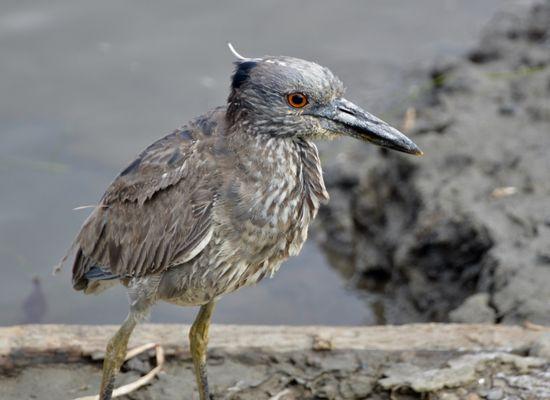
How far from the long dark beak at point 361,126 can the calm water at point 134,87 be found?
2.83 meters

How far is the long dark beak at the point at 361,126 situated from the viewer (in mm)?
4367

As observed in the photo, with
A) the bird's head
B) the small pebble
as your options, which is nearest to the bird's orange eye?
the bird's head

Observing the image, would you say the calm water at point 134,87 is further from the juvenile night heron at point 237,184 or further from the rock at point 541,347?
the juvenile night heron at point 237,184

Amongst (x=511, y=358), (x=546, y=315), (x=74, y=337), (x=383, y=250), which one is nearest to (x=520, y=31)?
(x=383, y=250)

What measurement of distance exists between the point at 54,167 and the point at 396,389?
4.30 meters

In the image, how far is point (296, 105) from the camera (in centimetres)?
432

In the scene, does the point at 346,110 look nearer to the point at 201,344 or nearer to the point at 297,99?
the point at 297,99

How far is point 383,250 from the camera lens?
7051mm

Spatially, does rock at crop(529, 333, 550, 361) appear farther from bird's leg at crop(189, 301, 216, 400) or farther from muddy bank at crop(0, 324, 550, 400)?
bird's leg at crop(189, 301, 216, 400)

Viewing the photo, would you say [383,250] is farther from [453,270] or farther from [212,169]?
[212,169]

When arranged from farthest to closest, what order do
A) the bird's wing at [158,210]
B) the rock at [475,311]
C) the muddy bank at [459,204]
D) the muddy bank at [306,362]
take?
the muddy bank at [459,204] < the rock at [475,311] < the muddy bank at [306,362] < the bird's wing at [158,210]

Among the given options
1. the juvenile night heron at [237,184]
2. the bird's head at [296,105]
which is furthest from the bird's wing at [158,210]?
the bird's head at [296,105]

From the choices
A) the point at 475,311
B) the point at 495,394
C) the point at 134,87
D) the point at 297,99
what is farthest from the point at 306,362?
the point at 134,87

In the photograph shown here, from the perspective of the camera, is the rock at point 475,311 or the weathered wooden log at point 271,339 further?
the rock at point 475,311
